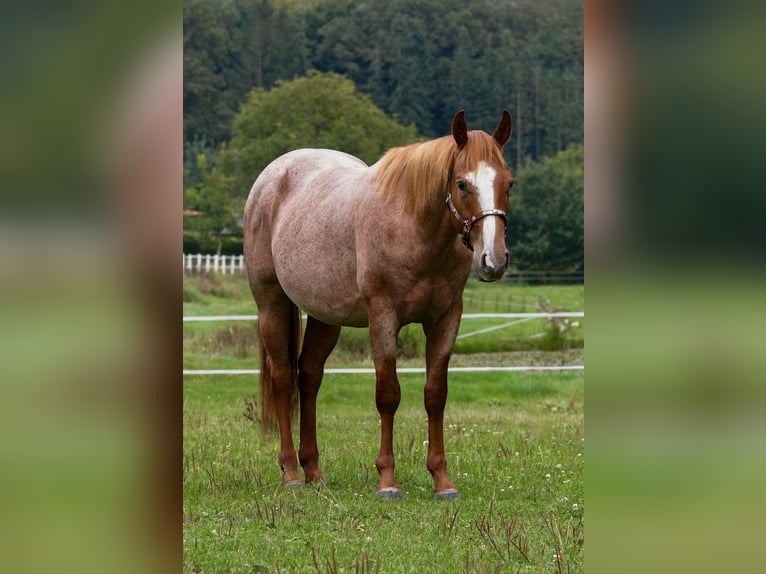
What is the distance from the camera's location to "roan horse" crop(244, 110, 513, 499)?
5168 millimetres

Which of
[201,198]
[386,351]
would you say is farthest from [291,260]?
[201,198]

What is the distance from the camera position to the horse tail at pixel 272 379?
265 inches

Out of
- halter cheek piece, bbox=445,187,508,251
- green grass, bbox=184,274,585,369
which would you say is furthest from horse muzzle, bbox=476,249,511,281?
green grass, bbox=184,274,585,369

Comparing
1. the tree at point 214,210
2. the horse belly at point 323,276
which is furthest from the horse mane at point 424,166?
the tree at point 214,210

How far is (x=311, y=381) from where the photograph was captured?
21.7 ft

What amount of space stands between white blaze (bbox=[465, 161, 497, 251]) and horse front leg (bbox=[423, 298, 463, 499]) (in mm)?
907

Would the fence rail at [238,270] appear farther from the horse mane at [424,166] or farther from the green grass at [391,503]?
the horse mane at [424,166]

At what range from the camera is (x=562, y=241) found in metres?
29.0

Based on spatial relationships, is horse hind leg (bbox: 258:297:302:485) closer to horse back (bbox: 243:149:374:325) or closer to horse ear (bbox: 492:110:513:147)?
horse back (bbox: 243:149:374:325)

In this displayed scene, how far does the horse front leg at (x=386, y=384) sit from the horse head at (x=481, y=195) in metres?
0.74
